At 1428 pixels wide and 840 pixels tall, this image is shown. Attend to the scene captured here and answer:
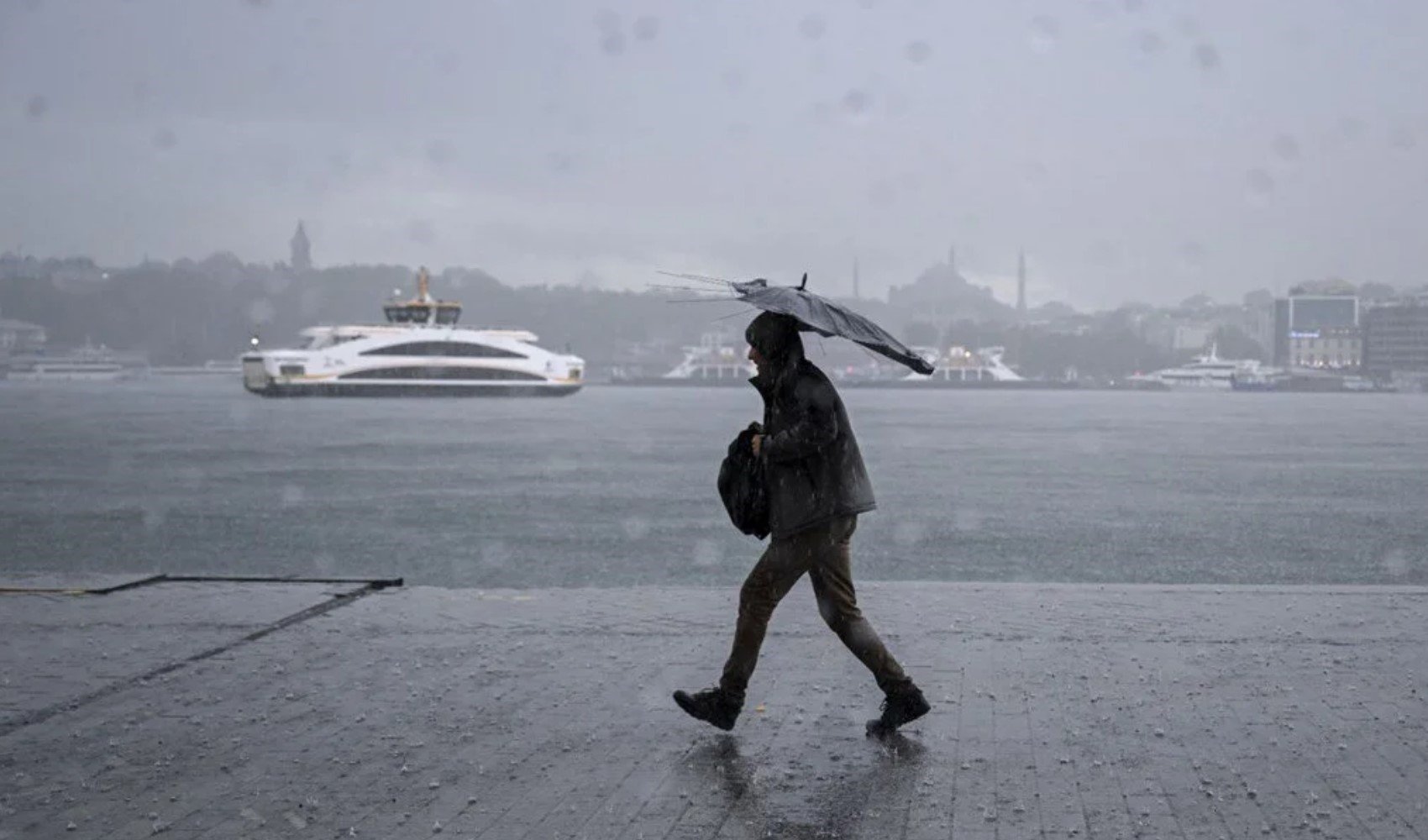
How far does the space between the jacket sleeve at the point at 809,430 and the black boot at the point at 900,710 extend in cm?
89

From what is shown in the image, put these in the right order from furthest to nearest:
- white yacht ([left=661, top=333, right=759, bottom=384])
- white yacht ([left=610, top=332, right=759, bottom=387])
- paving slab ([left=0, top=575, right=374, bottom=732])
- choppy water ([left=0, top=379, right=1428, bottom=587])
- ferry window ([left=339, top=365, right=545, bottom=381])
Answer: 1. white yacht ([left=661, top=333, right=759, bottom=384])
2. white yacht ([left=610, top=332, right=759, bottom=387])
3. ferry window ([left=339, top=365, right=545, bottom=381])
4. choppy water ([left=0, top=379, right=1428, bottom=587])
5. paving slab ([left=0, top=575, right=374, bottom=732])

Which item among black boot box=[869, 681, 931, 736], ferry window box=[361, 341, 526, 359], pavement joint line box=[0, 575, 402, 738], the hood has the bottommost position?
pavement joint line box=[0, 575, 402, 738]

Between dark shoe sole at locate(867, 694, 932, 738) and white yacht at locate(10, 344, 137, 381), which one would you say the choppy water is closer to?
dark shoe sole at locate(867, 694, 932, 738)

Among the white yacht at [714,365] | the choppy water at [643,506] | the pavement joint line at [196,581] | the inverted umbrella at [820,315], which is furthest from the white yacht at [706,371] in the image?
the inverted umbrella at [820,315]

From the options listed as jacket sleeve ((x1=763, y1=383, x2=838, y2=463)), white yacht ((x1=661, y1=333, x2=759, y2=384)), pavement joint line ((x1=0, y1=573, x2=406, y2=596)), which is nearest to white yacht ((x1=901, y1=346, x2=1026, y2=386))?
white yacht ((x1=661, y1=333, x2=759, y2=384))

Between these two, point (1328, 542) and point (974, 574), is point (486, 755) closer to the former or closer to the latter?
point (974, 574)

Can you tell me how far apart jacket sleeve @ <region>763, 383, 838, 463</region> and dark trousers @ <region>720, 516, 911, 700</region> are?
12.3 inches

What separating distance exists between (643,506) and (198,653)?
1560 cm

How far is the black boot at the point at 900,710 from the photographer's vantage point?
5.60m

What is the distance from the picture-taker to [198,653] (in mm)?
7148

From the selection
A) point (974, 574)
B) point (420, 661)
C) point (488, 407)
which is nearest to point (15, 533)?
point (974, 574)

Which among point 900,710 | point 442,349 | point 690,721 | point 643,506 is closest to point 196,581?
point 690,721

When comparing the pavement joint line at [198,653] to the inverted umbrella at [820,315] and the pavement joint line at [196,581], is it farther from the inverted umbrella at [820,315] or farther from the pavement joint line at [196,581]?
the inverted umbrella at [820,315]

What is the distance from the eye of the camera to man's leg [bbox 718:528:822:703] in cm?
560
